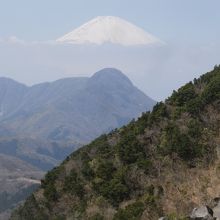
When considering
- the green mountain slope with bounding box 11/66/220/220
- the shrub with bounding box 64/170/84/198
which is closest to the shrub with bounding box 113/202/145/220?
the green mountain slope with bounding box 11/66/220/220

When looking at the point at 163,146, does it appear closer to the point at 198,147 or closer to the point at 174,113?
the point at 198,147

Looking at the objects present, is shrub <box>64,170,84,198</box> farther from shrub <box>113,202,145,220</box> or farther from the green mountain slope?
shrub <box>113,202,145,220</box>

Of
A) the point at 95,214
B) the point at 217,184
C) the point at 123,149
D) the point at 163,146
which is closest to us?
the point at 217,184

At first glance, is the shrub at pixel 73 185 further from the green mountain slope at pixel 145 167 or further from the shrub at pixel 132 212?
the shrub at pixel 132 212

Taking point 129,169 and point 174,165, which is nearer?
point 174,165

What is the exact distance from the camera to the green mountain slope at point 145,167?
24.4 m

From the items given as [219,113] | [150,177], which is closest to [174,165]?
[150,177]

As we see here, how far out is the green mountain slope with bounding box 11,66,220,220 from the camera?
2439 cm

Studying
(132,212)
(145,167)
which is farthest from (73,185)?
(132,212)

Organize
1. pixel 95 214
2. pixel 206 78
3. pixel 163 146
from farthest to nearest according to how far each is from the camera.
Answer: pixel 206 78 → pixel 163 146 → pixel 95 214

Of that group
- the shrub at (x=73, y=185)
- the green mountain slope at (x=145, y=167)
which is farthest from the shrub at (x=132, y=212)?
the shrub at (x=73, y=185)

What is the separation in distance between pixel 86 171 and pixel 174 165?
10.1m

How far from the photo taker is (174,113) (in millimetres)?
37062

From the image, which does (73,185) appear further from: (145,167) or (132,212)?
(132,212)
